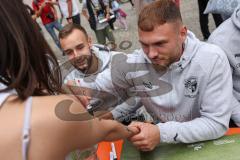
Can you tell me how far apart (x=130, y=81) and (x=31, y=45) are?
3.62 feet

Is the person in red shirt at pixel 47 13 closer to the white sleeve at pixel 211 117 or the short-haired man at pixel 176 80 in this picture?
the short-haired man at pixel 176 80

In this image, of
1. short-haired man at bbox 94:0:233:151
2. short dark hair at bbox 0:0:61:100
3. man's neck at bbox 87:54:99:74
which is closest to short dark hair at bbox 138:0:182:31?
short-haired man at bbox 94:0:233:151

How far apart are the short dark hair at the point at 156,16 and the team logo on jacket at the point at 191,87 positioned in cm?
31

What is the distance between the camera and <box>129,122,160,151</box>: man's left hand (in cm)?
161

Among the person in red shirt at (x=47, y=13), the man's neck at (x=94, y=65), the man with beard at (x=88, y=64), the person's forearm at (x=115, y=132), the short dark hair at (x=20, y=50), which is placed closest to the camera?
the short dark hair at (x=20, y=50)

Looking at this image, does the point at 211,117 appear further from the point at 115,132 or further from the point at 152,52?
the point at 115,132

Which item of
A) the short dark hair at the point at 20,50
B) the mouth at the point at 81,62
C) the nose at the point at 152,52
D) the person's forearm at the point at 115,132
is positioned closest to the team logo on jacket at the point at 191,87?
the nose at the point at 152,52

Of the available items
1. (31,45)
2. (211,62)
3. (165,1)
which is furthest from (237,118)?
(31,45)

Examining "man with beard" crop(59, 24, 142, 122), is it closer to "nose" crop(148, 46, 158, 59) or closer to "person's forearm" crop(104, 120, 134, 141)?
"nose" crop(148, 46, 158, 59)

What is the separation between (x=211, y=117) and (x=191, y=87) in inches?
7.3

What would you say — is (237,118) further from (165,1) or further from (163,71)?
(165,1)

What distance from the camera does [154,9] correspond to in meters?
1.98

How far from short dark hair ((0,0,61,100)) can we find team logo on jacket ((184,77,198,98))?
41.3 inches

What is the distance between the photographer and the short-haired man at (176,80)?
1.79 meters
